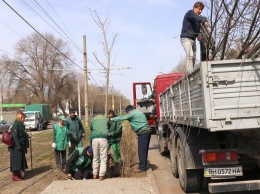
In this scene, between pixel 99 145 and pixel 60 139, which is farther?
pixel 60 139

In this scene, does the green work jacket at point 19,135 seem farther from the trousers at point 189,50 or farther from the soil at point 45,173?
the trousers at point 189,50

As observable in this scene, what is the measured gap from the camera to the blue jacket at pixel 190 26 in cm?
686

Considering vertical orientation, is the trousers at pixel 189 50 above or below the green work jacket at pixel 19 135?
above

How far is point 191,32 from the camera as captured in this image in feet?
23.6

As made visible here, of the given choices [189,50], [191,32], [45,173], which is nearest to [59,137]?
[45,173]

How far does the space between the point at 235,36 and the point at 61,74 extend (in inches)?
2447

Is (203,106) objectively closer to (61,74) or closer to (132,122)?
(132,122)

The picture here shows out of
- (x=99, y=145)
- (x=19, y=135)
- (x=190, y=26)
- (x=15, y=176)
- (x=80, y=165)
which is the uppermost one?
(x=190, y=26)

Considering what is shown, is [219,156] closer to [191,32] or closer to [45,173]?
[191,32]

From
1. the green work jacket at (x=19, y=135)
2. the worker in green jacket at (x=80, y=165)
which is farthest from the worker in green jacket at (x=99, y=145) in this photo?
the green work jacket at (x=19, y=135)

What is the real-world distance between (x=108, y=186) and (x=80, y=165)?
4.94 feet

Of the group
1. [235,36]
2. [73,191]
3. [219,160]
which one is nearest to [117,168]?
[73,191]

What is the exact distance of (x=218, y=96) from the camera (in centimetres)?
460

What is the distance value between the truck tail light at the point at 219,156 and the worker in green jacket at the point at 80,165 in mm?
3353
